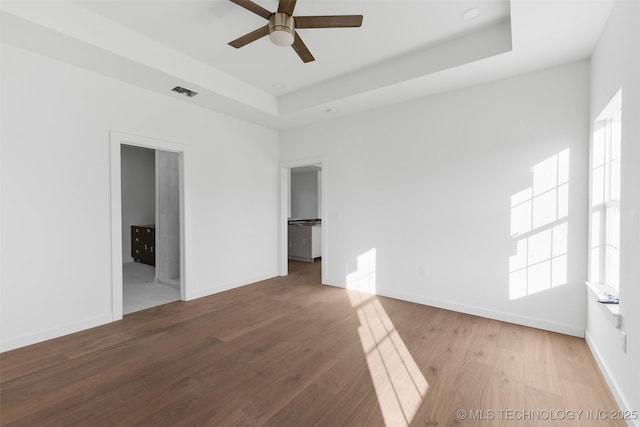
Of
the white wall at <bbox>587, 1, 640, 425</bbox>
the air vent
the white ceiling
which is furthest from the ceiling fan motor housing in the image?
the white wall at <bbox>587, 1, 640, 425</bbox>

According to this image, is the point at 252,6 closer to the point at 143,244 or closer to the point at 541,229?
the point at 541,229

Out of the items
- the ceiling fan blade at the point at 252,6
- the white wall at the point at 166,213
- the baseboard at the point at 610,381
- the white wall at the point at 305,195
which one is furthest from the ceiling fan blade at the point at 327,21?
the white wall at the point at 305,195

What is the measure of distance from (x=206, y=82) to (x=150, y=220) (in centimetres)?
500

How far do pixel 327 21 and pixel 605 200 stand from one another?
2773 mm

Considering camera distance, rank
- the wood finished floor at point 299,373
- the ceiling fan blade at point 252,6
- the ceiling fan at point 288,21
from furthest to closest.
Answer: the ceiling fan at point 288,21 < the ceiling fan blade at point 252,6 < the wood finished floor at point 299,373

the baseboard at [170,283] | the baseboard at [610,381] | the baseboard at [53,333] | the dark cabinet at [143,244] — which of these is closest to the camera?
the baseboard at [610,381]

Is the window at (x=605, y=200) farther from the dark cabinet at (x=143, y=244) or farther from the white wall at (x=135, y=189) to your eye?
the white wall at (x=135, y=189)

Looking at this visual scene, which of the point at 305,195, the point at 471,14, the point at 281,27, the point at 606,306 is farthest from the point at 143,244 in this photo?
the point at 606,306

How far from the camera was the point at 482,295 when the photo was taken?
3.45 m

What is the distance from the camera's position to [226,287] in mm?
4559

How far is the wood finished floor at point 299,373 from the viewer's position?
72.2 inches

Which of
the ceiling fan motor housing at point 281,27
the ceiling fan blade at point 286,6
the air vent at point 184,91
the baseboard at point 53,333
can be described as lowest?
the baseboard at point 53,333

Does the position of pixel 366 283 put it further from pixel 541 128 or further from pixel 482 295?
pixel 541 128

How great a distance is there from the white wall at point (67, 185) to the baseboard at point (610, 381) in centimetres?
430
